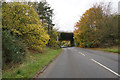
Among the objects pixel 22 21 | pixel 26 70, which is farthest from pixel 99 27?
pixel 26 70

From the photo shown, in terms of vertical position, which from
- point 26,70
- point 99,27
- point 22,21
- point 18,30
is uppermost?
point 99,27

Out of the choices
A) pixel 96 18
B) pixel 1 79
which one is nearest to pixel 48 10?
pixel 96 18

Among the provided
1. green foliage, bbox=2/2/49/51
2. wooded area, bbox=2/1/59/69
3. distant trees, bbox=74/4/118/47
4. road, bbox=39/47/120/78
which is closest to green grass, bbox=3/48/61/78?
road, bbox=39/47/120/78

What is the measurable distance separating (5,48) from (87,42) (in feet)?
113

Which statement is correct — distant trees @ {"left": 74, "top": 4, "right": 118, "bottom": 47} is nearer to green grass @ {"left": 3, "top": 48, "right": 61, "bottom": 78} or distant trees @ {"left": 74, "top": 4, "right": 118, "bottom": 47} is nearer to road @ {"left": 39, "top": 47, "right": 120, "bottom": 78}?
road @ {"left": 39, "top": 47, "right": 120, "bottom": 78}

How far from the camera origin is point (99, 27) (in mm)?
30672

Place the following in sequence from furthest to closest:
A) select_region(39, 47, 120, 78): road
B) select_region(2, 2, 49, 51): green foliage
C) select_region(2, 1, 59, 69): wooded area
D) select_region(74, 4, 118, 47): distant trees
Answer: select_region(74, 4, 118, 47): distant trees → select_region(2, 2, 49, 51): green foliage → select_region(2, 1, 59, 69): wooded area → select_region(39, 47, 120, 78): road

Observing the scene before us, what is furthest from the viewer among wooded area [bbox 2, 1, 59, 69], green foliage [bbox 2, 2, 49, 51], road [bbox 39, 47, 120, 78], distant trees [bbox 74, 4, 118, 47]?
distant trees [bbox 74, 4, 118, 47]

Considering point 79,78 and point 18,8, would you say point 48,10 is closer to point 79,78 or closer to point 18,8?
point 18,8

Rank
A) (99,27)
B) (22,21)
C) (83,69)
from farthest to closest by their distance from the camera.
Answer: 1. (99,27)
2. (22,21)
3. (83,69)

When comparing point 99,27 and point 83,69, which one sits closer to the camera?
point 83,69

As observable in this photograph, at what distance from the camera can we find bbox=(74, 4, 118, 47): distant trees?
2631 cm

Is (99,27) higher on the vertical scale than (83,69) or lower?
higher

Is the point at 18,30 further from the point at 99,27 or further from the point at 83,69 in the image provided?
the point at 99,27
